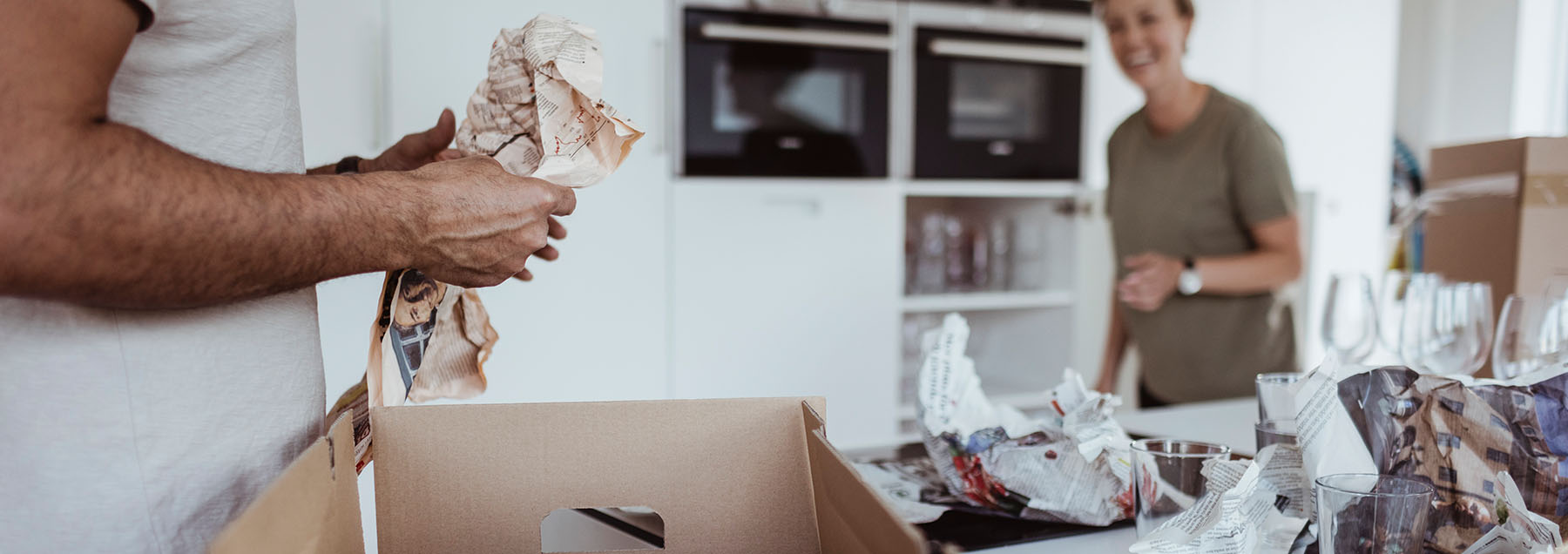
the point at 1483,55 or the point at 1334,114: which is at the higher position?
the point at 1483,55

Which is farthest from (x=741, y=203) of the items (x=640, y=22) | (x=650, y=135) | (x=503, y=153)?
(x=503, y=153)

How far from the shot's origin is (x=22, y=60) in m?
0.39

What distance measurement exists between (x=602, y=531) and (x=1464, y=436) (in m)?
0.55

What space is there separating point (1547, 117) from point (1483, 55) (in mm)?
300

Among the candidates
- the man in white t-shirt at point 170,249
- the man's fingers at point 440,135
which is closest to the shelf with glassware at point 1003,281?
the man's fingers at point 440,135

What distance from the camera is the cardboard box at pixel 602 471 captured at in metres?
0.49

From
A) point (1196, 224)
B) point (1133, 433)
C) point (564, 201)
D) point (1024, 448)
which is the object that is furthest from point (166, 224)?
point (1196, 224)

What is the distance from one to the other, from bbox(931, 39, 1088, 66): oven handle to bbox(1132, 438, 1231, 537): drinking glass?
1728mm

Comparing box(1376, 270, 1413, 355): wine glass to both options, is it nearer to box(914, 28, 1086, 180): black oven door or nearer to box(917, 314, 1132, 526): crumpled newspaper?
box(917, 314, 1132, 526): crumpled newspaper

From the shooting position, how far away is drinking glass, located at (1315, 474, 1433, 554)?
20.1 inches

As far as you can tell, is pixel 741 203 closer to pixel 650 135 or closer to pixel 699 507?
pixel 650 135

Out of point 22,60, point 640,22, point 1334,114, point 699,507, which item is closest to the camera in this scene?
point 22,60

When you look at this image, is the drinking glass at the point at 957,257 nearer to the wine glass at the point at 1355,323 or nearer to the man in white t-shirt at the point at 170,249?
the wine glass at the point at 1355,323

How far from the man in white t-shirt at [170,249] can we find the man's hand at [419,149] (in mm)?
215
